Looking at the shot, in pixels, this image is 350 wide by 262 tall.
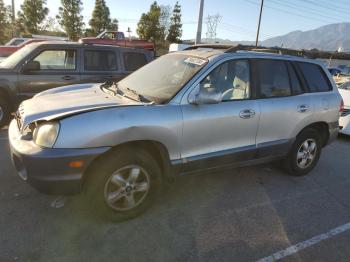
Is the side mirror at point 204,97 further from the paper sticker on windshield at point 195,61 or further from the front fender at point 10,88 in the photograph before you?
the front fender at point 10,88

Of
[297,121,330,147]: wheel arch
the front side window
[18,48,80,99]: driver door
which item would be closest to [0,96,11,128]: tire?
[18,48,80,99]: driver door

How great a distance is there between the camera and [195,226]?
10.9ft

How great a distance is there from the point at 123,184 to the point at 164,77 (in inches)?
54.0

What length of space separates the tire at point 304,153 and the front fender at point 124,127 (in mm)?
2096

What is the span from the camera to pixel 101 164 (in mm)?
3021

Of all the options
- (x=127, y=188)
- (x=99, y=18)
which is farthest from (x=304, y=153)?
(x=99, y=18)

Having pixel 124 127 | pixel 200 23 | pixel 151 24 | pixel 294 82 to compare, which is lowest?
pixel 124 127

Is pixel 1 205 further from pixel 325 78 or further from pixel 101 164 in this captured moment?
pixel 325 78

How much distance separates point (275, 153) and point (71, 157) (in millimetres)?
2734

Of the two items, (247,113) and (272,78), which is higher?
(272,78)

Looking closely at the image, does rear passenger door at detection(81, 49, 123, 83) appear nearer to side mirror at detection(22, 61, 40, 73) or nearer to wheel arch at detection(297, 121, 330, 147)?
side mirror at detection(22, 61, 40, 73)

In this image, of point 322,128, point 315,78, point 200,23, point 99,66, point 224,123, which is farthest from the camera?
point 200,23

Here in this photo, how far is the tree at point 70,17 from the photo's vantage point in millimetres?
49969

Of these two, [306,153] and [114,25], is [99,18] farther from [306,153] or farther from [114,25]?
[306,153]
